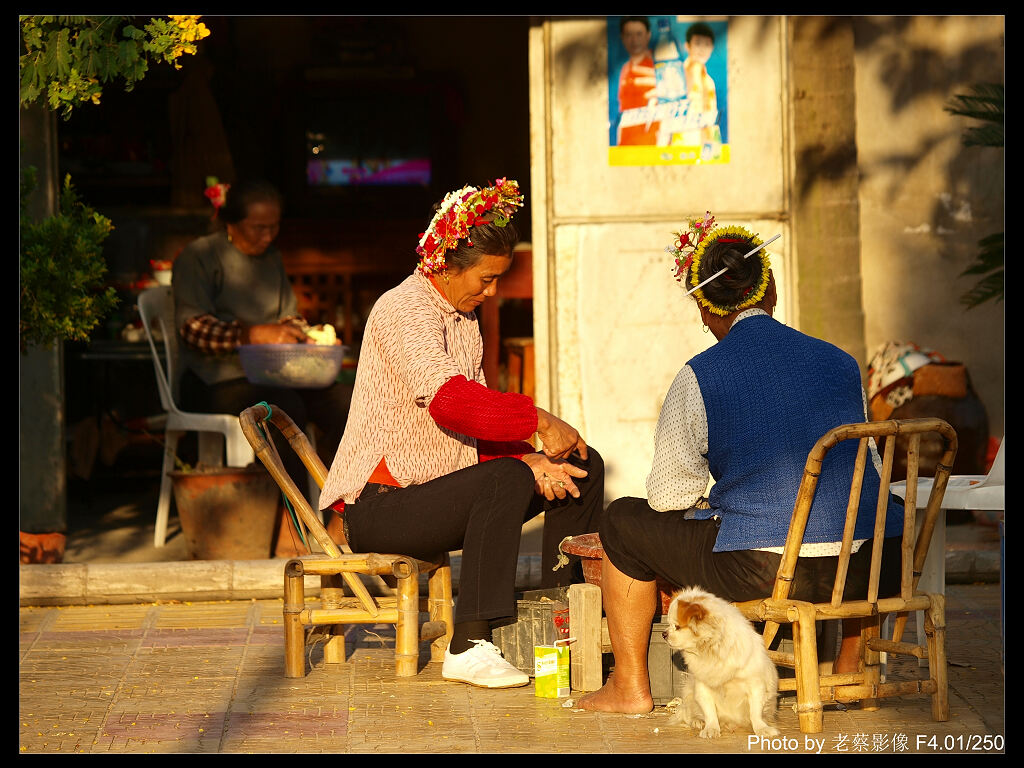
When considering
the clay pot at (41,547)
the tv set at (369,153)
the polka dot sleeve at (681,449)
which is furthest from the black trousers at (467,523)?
the tv set at (369,153)

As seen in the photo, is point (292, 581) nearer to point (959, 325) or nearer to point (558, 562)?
point (558, 562)

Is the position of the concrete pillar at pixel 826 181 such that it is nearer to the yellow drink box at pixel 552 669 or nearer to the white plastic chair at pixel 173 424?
the white plastic chair at pixel 173 424

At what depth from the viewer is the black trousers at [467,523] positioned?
14.7ft

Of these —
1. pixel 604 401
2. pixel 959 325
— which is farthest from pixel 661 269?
pixel 959 325

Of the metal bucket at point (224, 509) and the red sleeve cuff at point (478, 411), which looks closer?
the red sleeve cuff at point (478, 411)

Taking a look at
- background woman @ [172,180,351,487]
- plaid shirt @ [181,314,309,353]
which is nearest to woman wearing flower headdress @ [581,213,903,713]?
background woman @ [172,180,351,487]

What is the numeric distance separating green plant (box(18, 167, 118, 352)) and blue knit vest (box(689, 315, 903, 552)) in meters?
3.27

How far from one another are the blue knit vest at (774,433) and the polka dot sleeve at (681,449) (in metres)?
0.03

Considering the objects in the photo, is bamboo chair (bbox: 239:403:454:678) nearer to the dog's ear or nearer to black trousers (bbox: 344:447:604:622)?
black trousers (bbox: 344:447:604:622)

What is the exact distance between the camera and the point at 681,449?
12.9 ft

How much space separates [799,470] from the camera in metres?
3.84

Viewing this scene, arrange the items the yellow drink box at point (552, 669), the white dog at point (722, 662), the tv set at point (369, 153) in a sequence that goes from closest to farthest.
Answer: the white dog at point (722, 662)
the yellow drink box at point (552, 669)
the tv set at point (369, 153)

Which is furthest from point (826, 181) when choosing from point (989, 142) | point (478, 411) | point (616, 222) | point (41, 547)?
point (41, 547)

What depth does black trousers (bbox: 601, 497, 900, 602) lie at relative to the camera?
387 cm
